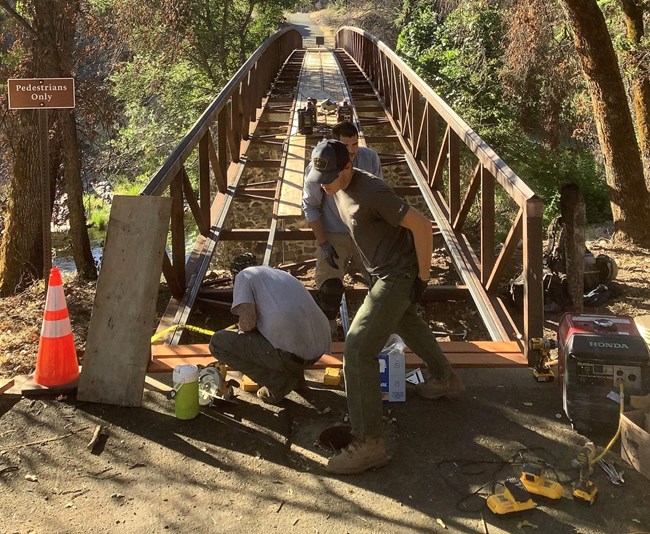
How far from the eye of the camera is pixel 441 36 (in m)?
20.9

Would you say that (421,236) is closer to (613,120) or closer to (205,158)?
(205,158)

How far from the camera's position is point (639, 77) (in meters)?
8.55

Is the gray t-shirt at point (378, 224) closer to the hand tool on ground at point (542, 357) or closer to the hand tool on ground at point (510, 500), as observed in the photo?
the hand tool on ground at point (510, 500)

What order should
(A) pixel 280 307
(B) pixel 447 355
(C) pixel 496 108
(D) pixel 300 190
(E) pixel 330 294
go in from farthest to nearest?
(C) pixel 496 108
(D) pixel 300 190
(B) pixel 447 355
(E) pixel 330 294
(A) pixel 280 307

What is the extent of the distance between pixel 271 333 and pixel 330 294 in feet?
1.47

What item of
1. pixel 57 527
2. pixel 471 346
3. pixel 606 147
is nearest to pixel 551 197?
pixel 606 147

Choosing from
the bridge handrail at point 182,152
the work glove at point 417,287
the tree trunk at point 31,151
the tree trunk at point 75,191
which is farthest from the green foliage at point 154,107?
the work glove at point 417,287

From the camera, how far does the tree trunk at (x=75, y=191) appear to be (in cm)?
1009

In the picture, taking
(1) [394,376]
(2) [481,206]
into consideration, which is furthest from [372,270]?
(2) [481,206]

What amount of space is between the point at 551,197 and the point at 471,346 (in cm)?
1346

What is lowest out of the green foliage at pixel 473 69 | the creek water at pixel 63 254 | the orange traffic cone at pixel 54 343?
the creek water at pixel 63 254

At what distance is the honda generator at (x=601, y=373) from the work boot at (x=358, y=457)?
105 centimetres

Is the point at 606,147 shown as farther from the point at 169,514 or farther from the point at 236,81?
the point at 169,514

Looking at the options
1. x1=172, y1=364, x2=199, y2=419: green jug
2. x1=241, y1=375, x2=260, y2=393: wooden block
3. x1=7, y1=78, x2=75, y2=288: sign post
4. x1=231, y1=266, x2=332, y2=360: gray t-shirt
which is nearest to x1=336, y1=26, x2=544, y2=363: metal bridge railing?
x1=231, y1=266, x2=332, y2=360: gray t-shirt
